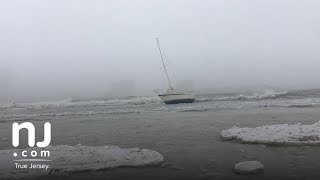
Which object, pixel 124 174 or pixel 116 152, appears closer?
pixel 124 174

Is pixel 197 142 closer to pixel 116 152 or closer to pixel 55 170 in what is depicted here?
pixel 116 152

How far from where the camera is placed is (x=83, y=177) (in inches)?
340

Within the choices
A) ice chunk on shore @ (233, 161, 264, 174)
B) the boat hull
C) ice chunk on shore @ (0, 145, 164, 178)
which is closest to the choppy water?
the boat hull

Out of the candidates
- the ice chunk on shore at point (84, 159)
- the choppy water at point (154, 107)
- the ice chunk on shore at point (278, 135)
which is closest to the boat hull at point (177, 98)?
the choppy water at point (154, 107)

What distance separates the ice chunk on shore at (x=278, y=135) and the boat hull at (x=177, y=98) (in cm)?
3841

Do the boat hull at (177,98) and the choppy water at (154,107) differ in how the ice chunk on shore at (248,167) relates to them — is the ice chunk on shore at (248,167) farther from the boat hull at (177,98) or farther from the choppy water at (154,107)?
the boat hull at (177,98)

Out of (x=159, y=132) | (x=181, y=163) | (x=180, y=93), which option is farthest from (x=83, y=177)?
(x=180, y=93)

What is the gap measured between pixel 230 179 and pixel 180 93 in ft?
154

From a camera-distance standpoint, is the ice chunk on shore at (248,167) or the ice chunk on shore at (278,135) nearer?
the ice chunk on shore at (248,167)

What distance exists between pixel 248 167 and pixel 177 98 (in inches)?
1794

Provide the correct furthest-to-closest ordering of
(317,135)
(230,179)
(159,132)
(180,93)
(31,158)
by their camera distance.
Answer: (180,93) → (159,132) → (317,135) → (31,158) → (230,179)

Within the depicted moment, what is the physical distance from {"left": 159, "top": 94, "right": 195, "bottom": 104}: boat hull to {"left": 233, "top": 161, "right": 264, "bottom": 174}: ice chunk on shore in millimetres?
44545

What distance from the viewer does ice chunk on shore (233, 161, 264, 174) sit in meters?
8.54

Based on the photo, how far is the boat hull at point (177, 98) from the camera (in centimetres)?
5394
